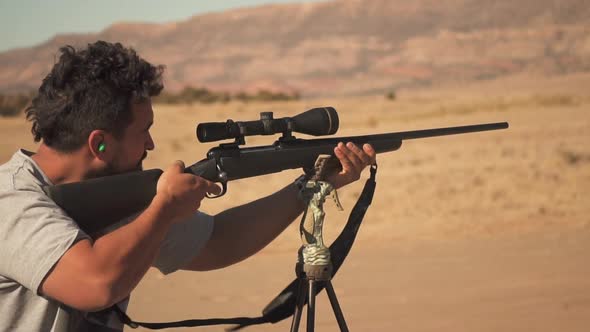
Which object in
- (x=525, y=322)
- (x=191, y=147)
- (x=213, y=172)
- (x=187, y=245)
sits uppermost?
(x=213, y=172)

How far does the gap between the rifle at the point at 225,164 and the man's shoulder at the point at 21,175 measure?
5 centimetres

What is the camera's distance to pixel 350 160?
353 centimetres

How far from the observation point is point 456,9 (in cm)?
10094

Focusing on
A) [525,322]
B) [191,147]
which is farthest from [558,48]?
[525,322]

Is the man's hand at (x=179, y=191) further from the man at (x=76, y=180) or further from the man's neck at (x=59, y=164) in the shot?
the man's neck at (x=59, y=164)

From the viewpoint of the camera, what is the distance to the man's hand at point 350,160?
3508 millimetres

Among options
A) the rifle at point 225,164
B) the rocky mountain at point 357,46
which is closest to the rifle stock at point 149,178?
the rifle at point 225,164

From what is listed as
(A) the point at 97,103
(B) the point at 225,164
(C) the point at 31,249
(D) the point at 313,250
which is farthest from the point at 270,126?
(C) the point at 31,249

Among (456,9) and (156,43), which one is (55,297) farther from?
(156,43)

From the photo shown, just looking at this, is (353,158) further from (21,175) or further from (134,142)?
(21,175)

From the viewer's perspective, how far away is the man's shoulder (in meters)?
2.88

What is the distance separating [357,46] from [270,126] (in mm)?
91458

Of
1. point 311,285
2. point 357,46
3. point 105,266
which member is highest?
point 105,266

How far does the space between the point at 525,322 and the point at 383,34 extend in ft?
314
